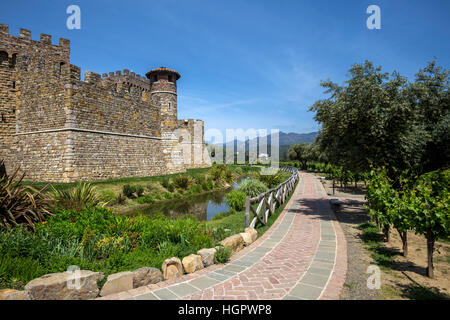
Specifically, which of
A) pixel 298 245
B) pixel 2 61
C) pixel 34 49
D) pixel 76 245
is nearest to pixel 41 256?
pixel 76 245

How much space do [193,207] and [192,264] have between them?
10047 millimetres

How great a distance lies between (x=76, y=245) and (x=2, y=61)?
59.2ft

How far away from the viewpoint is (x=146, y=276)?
3.90m

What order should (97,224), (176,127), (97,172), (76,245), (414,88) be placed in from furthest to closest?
(176,127) < (97,172) < (414,88) < (97,224) < (76,245)

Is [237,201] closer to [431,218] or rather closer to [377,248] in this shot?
[377,248]

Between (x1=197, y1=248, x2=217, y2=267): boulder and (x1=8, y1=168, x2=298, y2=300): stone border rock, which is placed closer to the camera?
(x1=8, y1=168, x2=298, y2=300): stone border rock

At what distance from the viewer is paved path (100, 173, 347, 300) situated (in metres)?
3.65

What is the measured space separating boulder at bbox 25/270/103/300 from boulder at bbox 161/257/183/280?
114cm

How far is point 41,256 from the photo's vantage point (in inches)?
163

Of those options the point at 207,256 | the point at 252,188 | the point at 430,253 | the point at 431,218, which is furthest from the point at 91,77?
the point at 430,253

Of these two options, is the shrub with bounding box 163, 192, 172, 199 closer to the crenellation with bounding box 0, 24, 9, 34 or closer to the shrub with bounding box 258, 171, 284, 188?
the shrub with bounding box 258, 171, 284, 188

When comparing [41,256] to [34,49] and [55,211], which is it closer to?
[55,211]

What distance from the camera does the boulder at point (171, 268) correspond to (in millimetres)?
4215
